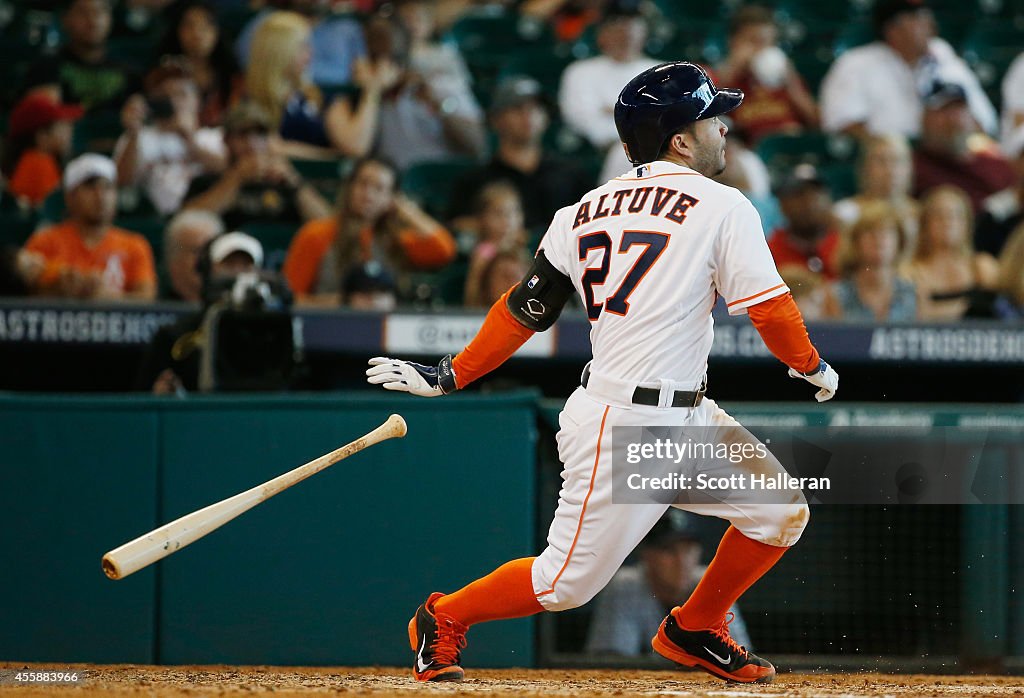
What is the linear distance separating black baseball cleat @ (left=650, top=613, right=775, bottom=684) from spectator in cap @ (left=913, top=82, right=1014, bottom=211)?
367cm

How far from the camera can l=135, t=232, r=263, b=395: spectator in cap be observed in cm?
486

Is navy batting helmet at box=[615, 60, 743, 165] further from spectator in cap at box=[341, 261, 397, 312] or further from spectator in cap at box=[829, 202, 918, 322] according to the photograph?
spectator in cap at box=[829, 202, 918, 322]

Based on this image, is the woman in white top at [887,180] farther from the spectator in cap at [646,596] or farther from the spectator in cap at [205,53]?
the spectator in cap at [205,53]

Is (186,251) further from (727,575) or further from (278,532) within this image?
(727,575)

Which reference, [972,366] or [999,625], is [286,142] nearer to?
[972,366]

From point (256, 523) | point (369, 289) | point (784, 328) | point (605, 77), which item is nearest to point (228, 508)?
point (256, 523)

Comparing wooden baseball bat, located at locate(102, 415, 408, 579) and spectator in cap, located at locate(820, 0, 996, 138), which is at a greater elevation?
spectator in cap, located at locate(820, 0, 996, 138)

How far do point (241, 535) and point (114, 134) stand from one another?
327 centimetres

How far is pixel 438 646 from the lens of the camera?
361 cm

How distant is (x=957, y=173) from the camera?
6781 millimetres

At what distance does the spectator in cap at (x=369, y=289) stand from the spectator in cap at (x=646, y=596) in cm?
146

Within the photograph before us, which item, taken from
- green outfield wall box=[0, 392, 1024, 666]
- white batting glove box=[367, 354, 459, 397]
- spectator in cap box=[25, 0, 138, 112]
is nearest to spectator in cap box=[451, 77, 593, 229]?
green outfield wall box=[0, 392, 1024, 666]

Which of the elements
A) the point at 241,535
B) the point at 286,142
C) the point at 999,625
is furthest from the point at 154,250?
the point at 999,625

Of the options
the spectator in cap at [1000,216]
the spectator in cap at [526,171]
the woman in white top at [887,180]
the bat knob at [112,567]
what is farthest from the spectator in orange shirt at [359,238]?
the spectator in cap at [1000,216]
